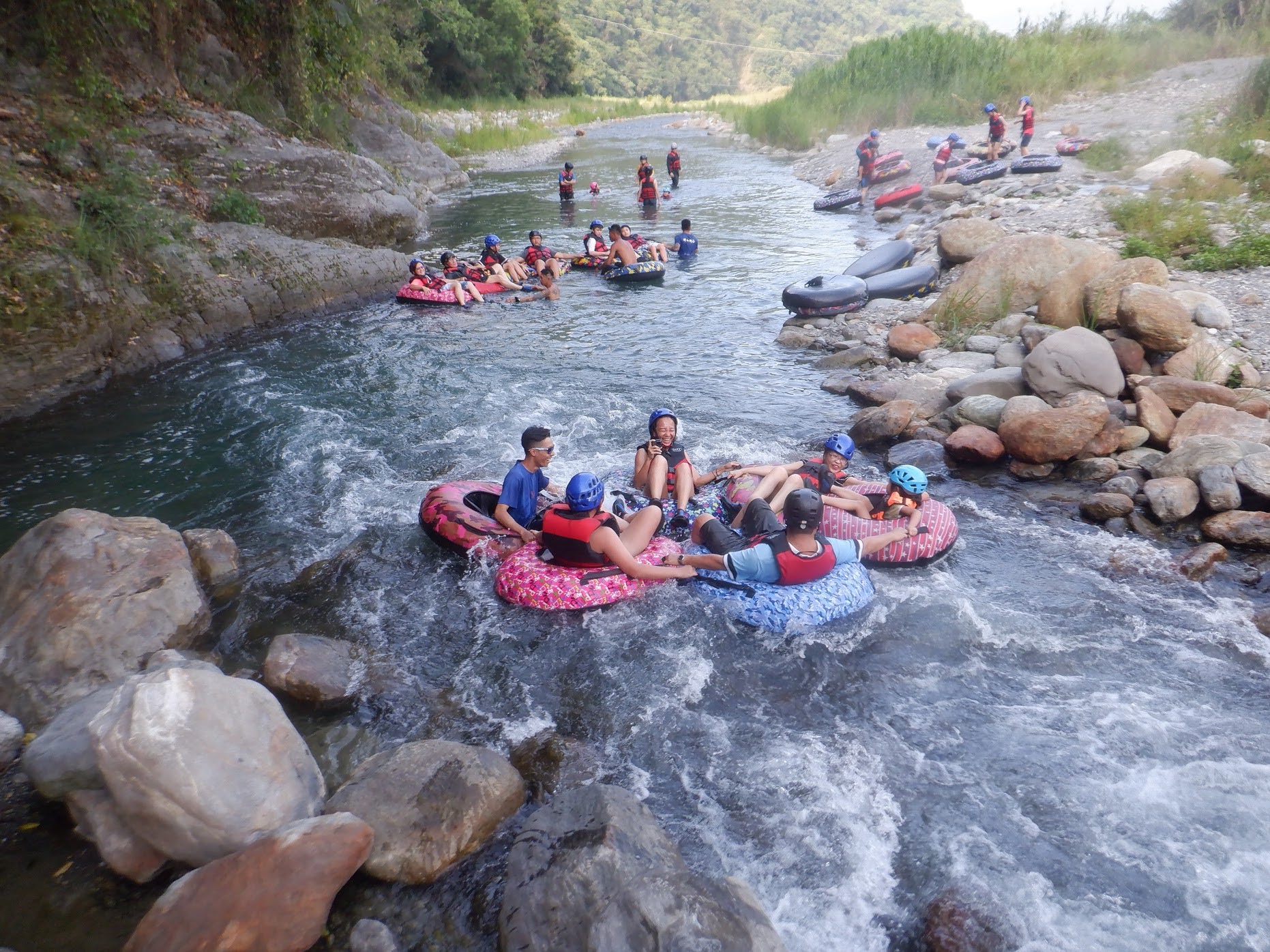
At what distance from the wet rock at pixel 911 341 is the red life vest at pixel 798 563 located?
5732 millimetres

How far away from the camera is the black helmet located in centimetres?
547

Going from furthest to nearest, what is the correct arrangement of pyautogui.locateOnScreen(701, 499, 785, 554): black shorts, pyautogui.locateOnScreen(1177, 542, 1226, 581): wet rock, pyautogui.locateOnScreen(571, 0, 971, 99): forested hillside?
pyautogui.locateOnScreen(571, 0, 971, 99): forested hillside → pyautogui.locateOnScreen(701, 499, 785, 554): black shorts → pyautogui.locateOnScreen(1177, 542, 1226, 581): wet rock

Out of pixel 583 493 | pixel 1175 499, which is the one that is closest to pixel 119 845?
pixel 583 493

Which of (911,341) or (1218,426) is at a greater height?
(1218,426)

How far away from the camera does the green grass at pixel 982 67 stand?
25.0 meters

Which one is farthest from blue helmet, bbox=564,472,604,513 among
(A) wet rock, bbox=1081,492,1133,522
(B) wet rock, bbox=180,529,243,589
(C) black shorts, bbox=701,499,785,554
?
(A) wet rock, bbox=1081,492,1133,522

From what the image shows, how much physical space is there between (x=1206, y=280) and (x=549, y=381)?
28.3 feet

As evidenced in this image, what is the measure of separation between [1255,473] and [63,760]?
862cm

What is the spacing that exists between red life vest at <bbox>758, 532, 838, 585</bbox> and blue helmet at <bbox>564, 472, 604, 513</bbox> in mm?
1392

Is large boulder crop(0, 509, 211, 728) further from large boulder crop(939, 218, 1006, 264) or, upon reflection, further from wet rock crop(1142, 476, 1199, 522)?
large boulder crop(939, 218, 1006, 264)

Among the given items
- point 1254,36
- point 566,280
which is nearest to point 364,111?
point 566,280

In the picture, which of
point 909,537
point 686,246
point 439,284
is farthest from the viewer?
point 686,246

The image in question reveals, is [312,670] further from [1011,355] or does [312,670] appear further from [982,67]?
[982,67]

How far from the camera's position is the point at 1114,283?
353 inches
